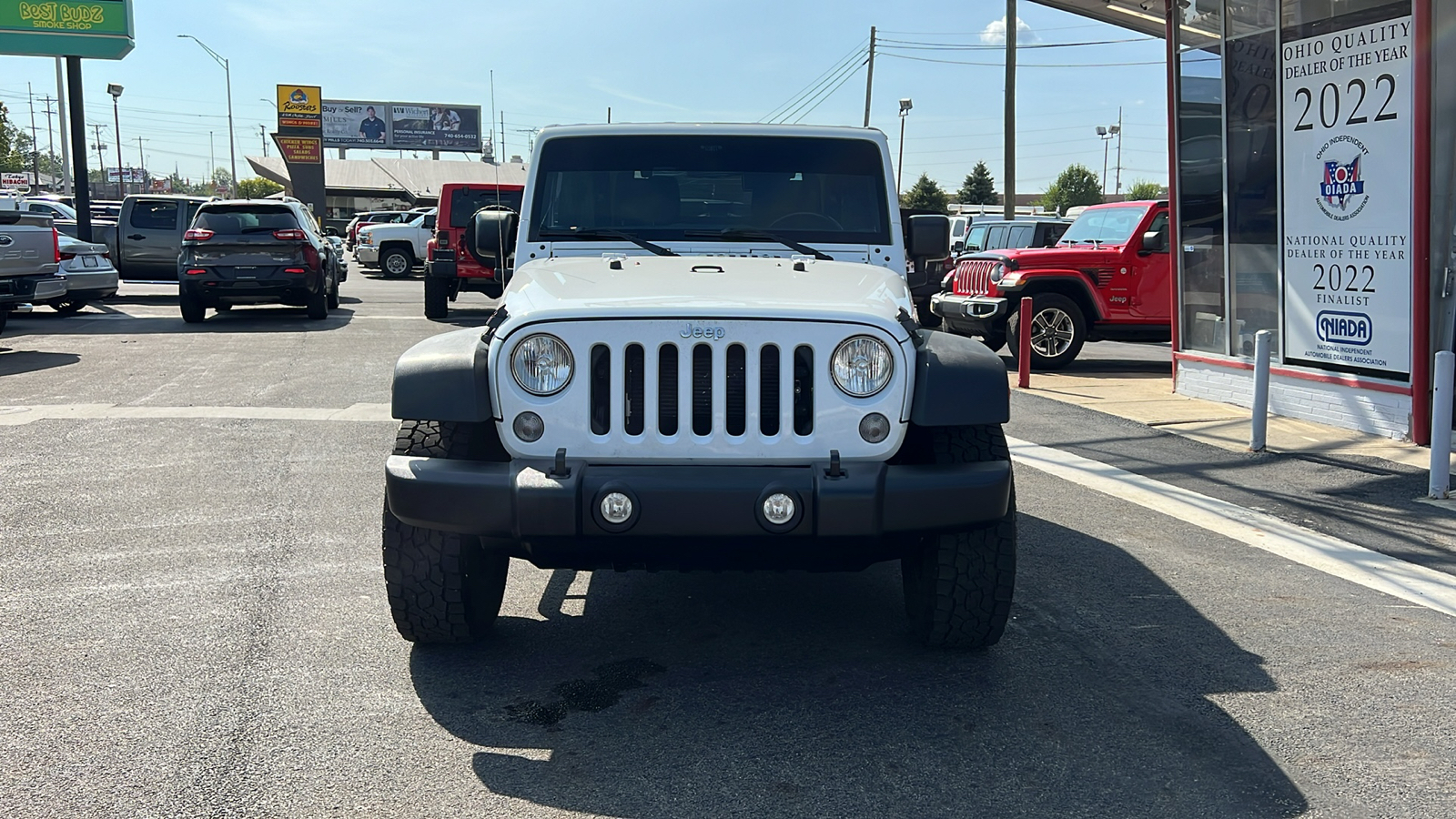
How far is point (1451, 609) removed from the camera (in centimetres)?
500

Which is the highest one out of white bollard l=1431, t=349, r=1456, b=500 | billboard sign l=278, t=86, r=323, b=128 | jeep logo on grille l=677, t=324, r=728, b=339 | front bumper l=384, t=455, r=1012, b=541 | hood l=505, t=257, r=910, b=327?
billboard sign l=278, t=86, r=323, b=128

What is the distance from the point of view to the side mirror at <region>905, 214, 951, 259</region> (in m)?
5.40

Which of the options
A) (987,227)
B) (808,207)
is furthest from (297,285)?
(808,207)

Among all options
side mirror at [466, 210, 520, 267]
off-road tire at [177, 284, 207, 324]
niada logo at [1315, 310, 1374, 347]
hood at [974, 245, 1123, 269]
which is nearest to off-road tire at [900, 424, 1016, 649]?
side mirror at [466, 210, 520, 267]

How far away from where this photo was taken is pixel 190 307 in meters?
16.9

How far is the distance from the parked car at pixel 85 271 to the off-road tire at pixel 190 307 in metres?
1.39

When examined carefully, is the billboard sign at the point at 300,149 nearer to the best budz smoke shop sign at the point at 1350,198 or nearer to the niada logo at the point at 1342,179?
the best budz smoke shop sign at the point at 1350,198

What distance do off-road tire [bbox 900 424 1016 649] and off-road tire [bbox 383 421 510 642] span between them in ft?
4.57

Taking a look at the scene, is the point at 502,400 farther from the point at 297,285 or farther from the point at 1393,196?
the point at 297,285

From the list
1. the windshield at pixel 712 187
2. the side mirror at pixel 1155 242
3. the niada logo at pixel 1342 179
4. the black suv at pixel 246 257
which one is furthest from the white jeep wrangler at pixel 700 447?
the black suv at pixel 246 257

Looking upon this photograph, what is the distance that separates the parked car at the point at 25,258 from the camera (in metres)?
13.2

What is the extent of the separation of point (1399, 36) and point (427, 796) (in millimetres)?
8789

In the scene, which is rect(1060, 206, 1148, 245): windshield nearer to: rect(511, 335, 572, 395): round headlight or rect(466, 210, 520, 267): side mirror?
rect(466, 210, 520, 267): side mirror

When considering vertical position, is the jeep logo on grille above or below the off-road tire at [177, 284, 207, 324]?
below
